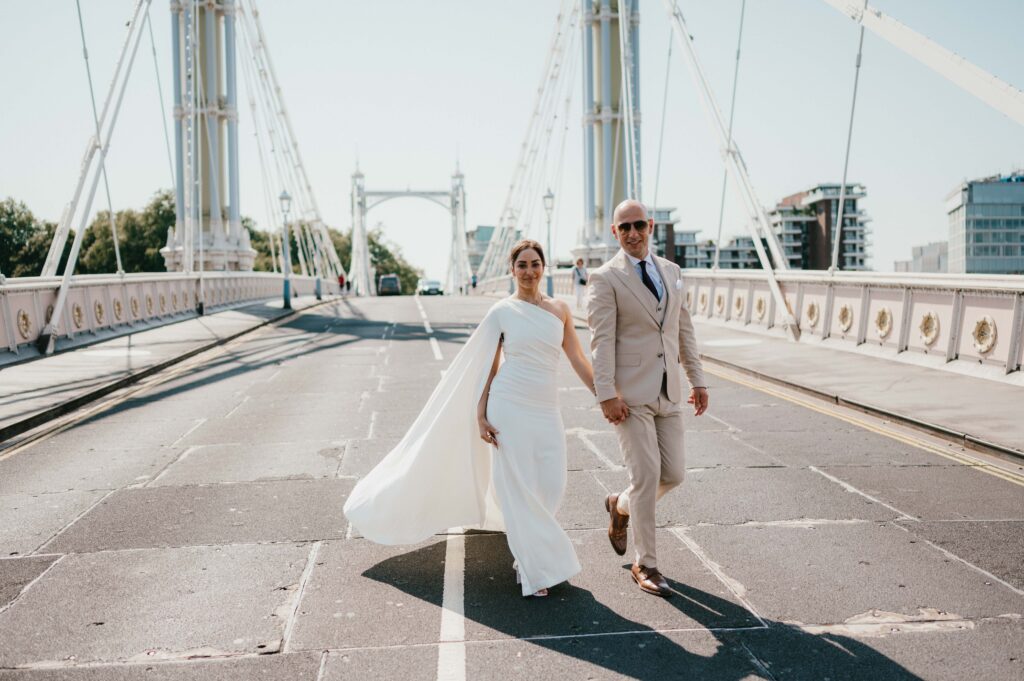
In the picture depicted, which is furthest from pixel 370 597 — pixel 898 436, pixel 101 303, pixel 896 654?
pixel 101 303

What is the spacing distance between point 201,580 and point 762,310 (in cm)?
1788

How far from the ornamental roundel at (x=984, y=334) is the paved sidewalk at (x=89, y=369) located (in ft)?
39.1

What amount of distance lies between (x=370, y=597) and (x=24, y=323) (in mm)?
15119

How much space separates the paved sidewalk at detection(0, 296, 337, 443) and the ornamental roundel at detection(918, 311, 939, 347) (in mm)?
11949

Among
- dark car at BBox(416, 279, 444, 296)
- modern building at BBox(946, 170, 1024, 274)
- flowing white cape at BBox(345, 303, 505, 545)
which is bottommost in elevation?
dark car at BBox(416, 279, 444, 296)

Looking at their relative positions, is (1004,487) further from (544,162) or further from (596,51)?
(544,162)

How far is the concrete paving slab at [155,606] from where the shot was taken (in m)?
4.23

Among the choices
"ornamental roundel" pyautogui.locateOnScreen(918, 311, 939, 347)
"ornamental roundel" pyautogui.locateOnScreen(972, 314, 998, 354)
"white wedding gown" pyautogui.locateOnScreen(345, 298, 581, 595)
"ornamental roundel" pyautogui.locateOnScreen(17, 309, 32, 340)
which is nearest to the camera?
"white wedding gown" pyautogui.locateOnScreen(345, 298, 581, 595)

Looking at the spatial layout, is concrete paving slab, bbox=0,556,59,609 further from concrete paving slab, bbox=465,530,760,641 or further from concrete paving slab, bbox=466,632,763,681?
concrete paving slab, bbox=466,632,763,681

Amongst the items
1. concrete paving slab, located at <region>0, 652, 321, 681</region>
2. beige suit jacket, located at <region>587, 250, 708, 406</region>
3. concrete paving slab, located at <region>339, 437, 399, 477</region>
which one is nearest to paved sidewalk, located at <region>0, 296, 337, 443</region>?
concrete paving slab, located at <region>339, 437, 399, 477</region>

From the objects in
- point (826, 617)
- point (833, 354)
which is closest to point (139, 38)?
point (833, 354)

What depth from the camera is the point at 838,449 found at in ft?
29.0

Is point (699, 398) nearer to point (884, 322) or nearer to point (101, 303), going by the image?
point (884, 322)

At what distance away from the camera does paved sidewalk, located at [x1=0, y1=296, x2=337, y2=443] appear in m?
11.4
